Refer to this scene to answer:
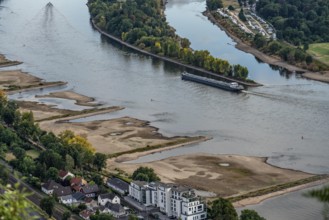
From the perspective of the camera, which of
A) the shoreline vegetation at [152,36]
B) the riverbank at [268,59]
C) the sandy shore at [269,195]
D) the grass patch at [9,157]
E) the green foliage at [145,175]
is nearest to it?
the sandy shore at [269,195]

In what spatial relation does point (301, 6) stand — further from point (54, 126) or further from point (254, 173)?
point (254, 173)

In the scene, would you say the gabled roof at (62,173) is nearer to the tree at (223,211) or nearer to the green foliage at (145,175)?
the green foliage at (145,175)

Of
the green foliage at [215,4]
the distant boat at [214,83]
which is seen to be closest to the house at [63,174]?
the distant boat at [214,83]

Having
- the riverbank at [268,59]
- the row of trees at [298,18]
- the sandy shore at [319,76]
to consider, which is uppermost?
the row of trees at [298,18]

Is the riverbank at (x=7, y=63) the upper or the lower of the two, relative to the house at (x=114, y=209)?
upper

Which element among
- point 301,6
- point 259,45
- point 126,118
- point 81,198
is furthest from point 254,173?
point 301,6

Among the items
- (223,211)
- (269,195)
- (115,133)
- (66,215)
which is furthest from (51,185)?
(115,133)

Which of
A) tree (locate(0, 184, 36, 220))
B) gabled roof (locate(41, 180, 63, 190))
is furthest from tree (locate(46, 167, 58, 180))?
tree (locate(0, 184, 36, 220))

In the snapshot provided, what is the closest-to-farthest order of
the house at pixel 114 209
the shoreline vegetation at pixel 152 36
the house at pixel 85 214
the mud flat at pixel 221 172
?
the house at pixel 85 214
the house at pixel 114 209
the mud flat at pixel 221 172
the shoreline vegetation at pixel 152 36

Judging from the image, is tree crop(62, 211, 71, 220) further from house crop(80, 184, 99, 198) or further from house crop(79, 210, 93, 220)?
house crop(80, 184, 99, 198)
